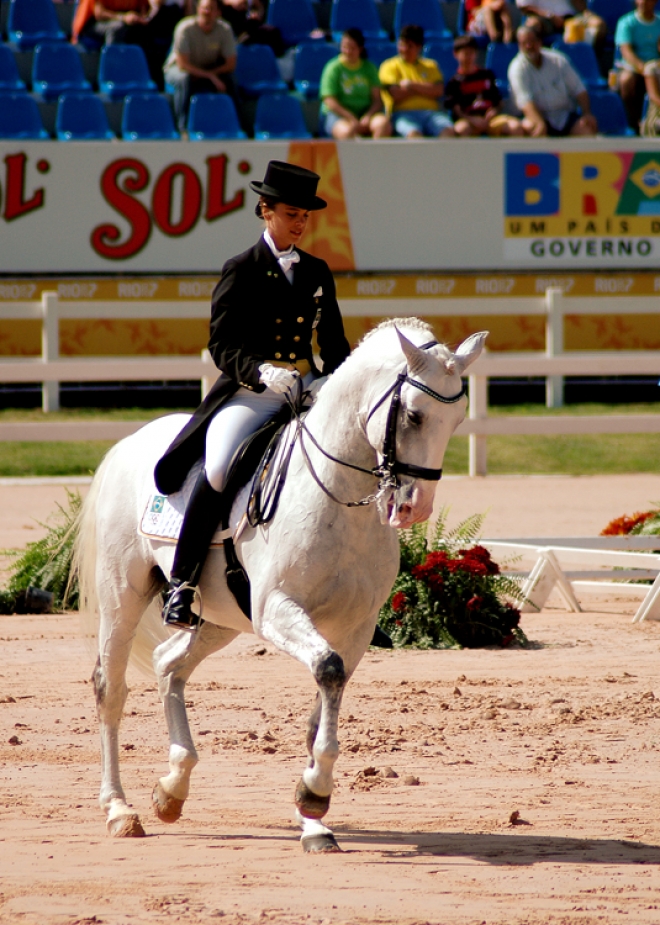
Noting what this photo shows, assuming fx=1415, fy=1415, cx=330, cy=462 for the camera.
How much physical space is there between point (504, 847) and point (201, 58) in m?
15.3

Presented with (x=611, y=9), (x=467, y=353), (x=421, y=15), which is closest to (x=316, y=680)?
(x=467, y=353)

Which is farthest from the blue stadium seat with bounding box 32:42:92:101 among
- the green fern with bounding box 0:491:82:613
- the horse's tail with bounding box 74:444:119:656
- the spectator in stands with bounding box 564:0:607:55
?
the horse's tail with bounding box 74:444:119:656

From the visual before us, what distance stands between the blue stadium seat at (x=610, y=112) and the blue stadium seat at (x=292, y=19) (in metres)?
4.31

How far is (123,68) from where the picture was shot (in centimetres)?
1930

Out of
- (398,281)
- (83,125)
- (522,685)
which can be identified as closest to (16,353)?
(83,125)

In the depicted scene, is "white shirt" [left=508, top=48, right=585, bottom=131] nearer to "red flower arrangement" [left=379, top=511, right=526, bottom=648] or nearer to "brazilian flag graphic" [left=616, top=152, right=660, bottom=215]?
"brazilian flag graphic" [left=616, top=152, right=660, bottom=215]

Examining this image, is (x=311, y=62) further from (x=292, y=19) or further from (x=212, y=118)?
(x=212, y=118)

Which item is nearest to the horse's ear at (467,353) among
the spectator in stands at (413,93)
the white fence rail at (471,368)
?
the white fence rail at (471,368)

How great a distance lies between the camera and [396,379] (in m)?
4.92

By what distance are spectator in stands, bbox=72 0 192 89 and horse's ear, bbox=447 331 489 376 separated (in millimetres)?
15693

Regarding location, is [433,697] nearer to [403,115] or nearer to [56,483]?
[56,483]

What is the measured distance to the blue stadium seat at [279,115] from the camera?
19125 millimetres

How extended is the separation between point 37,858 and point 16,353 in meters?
13.4

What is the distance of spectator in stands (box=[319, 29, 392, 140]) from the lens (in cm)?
1852
